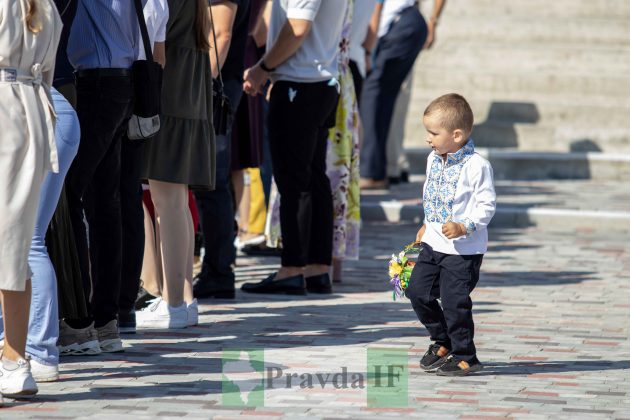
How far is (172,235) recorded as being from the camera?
7.58 m

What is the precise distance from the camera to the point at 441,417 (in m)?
5.62

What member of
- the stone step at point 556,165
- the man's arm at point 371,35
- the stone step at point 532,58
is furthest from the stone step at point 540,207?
the stone step at point 532,58

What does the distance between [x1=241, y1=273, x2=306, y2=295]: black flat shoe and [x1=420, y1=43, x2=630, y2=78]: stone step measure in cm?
1014

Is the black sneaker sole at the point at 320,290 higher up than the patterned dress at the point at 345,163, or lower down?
lower down

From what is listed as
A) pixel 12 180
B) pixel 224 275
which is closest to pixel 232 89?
pixel 224 275

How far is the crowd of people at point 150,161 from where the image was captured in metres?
5.70

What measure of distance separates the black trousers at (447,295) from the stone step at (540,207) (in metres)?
6.27

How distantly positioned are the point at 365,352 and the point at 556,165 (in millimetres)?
9729

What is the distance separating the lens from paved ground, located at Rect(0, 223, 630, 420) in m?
5.76

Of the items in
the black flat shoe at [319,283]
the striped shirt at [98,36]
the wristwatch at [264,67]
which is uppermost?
the striped shirt at [98,36]

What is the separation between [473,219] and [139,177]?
5.43 feet

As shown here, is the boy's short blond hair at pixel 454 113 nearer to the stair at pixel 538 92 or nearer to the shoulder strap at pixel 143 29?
the shoulder strap at pixel 143 29

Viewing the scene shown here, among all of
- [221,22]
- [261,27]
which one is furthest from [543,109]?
[221,22]

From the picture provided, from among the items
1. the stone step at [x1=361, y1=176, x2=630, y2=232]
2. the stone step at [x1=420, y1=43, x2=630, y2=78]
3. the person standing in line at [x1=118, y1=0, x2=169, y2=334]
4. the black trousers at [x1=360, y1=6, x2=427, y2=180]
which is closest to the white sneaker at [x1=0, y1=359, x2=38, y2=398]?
the person standing in line at [x1=118, y1=0, x2=169, y2=334]
